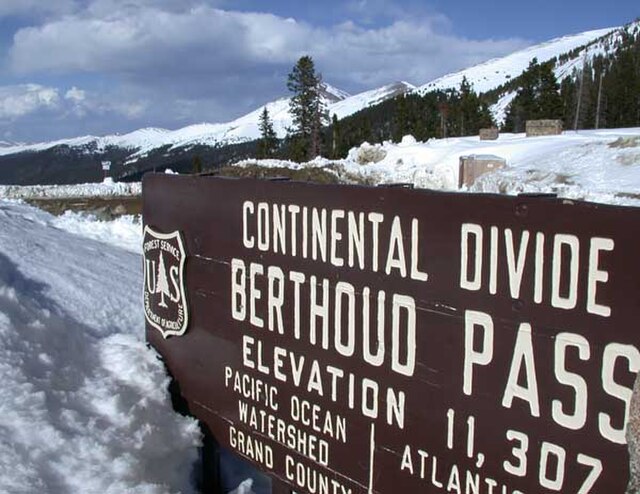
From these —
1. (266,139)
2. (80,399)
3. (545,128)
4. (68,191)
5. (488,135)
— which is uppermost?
(266,139)

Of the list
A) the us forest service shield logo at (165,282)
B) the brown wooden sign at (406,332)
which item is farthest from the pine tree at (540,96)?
the brown wooden sign at (406,332)

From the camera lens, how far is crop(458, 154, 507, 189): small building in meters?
25.6

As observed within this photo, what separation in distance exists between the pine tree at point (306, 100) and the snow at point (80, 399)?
179ft

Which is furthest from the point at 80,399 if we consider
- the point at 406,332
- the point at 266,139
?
the point at 266,139

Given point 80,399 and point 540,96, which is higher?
point 540,96

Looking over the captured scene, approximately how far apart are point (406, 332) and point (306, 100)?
58.0 meters

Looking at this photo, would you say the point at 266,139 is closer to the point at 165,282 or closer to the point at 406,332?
the point at 165,282

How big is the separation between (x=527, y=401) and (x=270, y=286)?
1488 millimetres

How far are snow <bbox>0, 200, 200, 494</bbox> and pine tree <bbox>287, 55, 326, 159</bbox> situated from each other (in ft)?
179

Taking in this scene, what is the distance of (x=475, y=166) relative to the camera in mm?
25875

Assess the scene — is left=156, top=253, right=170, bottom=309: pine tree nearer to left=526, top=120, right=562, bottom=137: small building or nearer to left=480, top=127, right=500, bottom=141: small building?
left=526, top=120, right=562, bottom=137: small building

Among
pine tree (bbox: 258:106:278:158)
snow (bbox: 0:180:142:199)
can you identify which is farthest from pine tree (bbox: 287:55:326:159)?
snow (bbox: 0:180:142:199)

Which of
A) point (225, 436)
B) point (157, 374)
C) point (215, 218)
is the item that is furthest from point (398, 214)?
point (157, 374)

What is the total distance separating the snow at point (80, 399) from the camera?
10.4 feet
